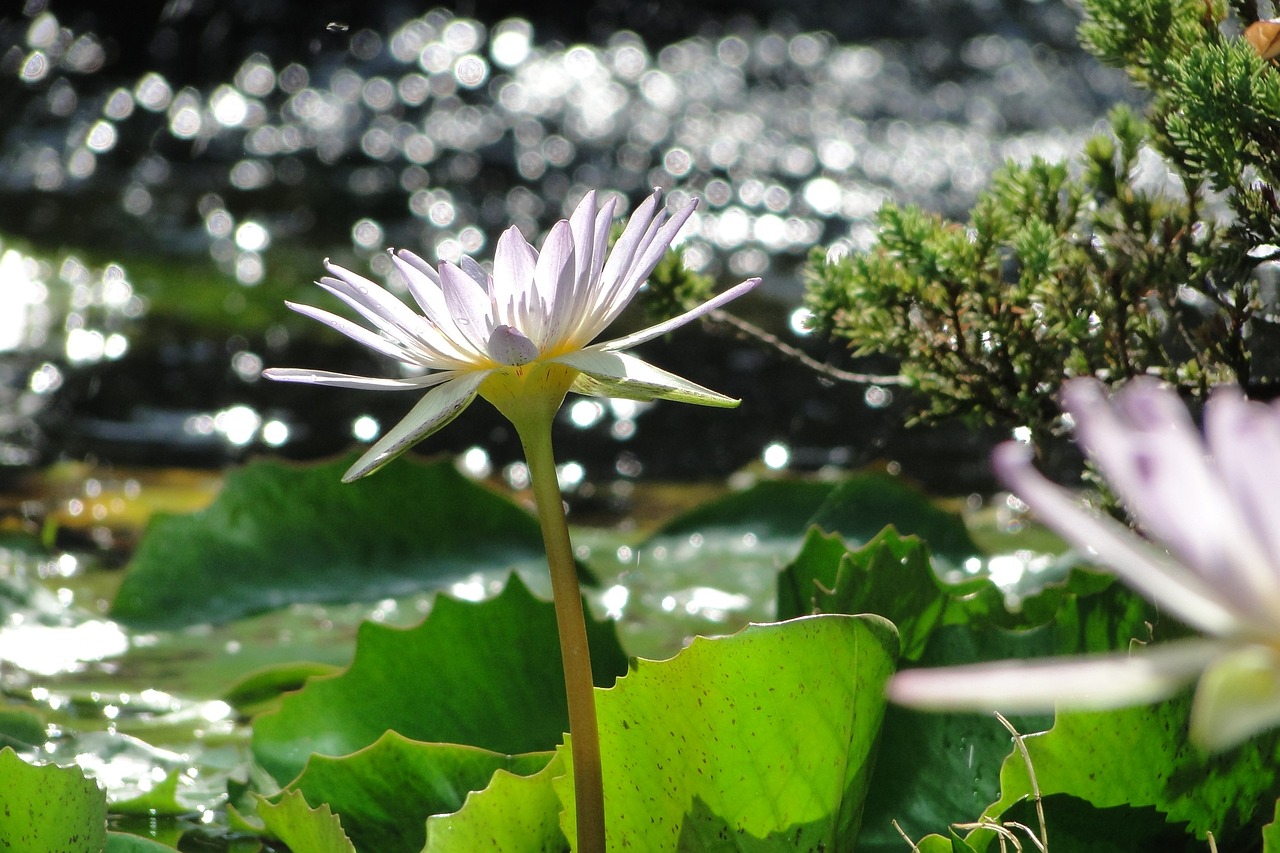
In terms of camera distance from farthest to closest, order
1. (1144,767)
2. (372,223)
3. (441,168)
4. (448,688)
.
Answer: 1. (441,168)
2. (372,223)
3. (448,688)
4. (1144,767)

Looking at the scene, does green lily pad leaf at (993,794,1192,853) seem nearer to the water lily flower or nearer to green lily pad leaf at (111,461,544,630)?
the water lily flower

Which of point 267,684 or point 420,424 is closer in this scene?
point 420,424

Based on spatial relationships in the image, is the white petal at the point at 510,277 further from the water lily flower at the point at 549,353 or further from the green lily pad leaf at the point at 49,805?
the green lily pad leaf at the point at 49,805

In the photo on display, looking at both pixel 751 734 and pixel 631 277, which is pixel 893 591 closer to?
pixel 751 734

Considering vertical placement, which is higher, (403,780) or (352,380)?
(352,380)

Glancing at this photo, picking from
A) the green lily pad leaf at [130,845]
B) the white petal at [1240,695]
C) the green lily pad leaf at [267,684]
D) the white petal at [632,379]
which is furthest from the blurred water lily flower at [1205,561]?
the green lily pad leaf at [267,684]

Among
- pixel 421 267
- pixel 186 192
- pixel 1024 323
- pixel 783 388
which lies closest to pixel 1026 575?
pixel 1024 323

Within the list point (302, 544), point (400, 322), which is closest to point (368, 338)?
point (400, 322)

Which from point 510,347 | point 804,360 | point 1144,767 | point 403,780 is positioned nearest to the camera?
point 510,347
